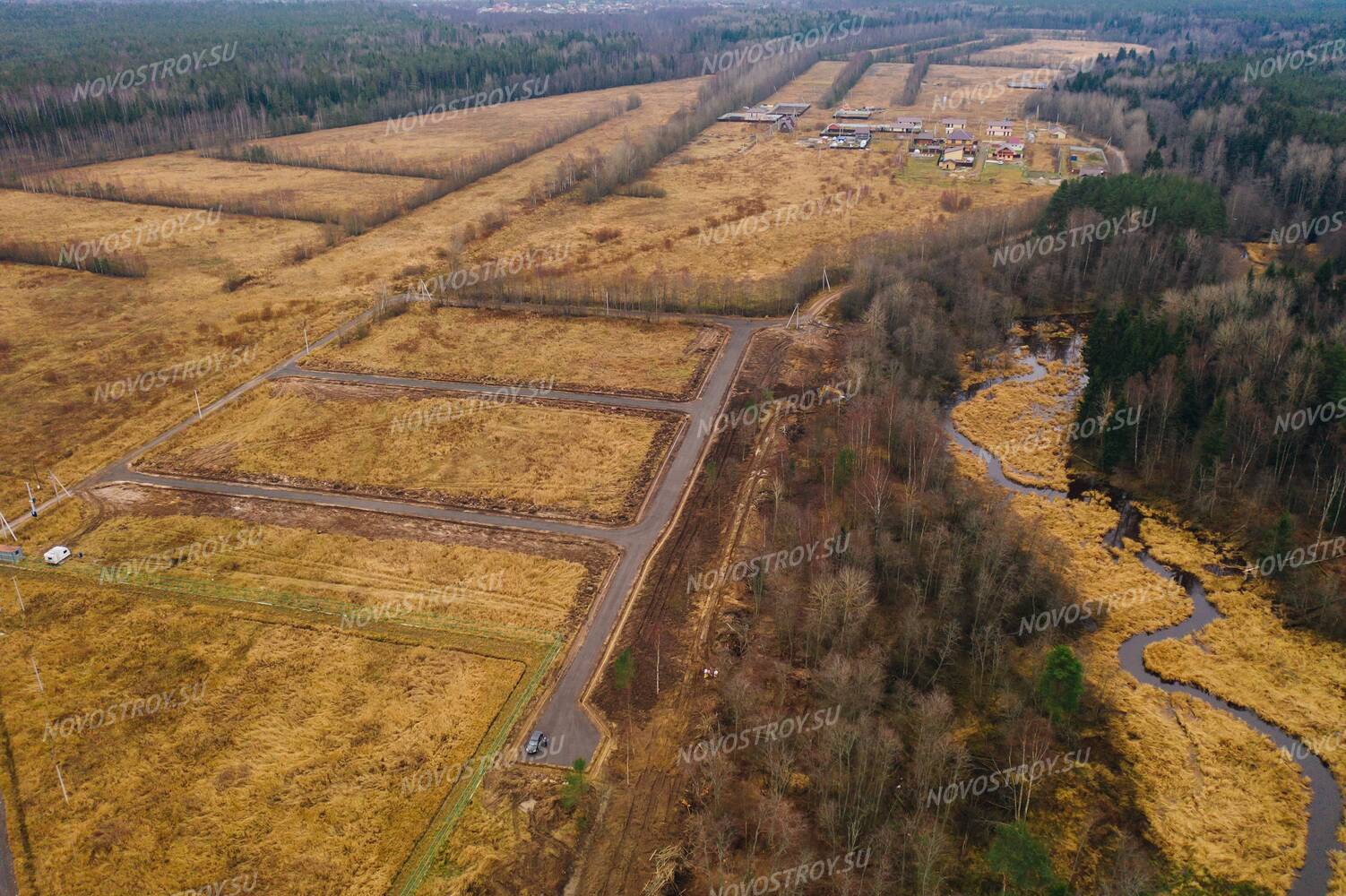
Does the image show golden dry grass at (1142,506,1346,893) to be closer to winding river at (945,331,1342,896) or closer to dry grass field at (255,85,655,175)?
winding river at (945,331,1342,896)

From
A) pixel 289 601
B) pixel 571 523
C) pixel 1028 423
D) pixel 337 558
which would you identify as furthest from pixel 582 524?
pixel 1028 423

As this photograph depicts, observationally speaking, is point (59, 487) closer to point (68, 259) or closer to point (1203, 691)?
point (68, 259)

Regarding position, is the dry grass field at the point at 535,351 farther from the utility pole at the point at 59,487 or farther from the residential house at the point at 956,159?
the residential house at the point at 956,159

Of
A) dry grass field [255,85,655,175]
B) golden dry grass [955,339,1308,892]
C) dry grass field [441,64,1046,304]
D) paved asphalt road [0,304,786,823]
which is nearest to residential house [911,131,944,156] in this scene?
dry grass field [441,64,1046,304]

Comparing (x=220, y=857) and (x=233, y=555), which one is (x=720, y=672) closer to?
(x=220, y=857)

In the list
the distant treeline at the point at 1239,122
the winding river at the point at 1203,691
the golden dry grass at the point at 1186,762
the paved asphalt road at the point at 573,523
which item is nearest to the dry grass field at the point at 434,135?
the paved asphalt road at the point at 573,523
